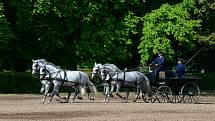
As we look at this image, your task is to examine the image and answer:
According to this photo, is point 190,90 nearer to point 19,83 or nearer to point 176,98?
point 176,98

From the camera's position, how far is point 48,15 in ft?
143

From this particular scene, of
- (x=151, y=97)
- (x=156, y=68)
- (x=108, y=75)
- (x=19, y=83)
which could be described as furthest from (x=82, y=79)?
(x=19, y=83)

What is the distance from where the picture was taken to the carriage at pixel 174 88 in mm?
26828

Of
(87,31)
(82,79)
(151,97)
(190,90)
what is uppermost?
(87,31)

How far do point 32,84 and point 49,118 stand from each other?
79.7ft

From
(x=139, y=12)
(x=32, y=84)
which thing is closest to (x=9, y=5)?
(x=32, y=84)

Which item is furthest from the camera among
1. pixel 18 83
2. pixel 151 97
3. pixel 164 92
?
pixel 18 83

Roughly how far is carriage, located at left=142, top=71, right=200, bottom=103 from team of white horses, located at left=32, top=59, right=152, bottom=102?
617 millimetres

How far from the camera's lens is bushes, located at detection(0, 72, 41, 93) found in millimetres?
40125

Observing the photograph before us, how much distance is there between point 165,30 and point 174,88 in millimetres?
18513

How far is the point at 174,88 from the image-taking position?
2711 cm

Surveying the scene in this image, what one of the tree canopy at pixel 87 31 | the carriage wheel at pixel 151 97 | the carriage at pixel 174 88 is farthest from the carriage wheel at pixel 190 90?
the tree canopy at pixel 87 31

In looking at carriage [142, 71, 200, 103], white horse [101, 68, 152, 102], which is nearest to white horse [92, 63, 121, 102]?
white horse [101, 68, 152, 102]

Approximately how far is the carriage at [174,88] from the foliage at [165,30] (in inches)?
662
